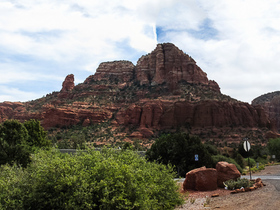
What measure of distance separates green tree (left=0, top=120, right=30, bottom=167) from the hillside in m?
35.3

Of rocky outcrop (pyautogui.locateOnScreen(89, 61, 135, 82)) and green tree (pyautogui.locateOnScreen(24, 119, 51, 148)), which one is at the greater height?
rocky outcrop (pyautogui.locateOnScreen(89, 61, 135, 82))

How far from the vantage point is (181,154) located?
23.3 meters

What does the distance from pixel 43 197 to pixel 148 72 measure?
110 meters

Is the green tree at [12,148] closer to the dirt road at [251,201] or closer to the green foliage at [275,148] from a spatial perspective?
the dirt road at [251,201]

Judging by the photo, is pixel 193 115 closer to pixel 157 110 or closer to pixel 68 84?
pixel 157 110

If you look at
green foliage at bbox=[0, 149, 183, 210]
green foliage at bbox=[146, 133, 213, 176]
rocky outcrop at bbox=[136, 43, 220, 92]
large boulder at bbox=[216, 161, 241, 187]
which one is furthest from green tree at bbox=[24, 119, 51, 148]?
rocky outcrop at bbox=[136, 43, 220, 92]

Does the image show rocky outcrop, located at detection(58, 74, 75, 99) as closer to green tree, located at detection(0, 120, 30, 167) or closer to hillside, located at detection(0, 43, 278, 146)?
hillside, located at detection(0, 43, 278, 146)

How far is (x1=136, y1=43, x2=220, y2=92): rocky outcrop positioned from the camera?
103m

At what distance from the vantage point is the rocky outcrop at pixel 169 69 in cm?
10262

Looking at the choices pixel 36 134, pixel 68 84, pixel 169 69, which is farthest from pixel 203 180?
pixel 68 84

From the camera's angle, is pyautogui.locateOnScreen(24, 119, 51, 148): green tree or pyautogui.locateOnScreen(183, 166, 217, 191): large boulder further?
pyautogui.locateOnScreen(24, 119, 51, 148): green tree

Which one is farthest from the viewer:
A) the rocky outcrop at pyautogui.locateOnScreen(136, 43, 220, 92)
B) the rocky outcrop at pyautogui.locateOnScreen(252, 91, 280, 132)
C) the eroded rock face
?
the rocky outcrop at pyautogui.locateOnScreen(252, 91, 280, 132)

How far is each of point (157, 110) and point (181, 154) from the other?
60.3 metres

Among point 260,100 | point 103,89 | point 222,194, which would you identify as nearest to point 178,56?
point 103,89
